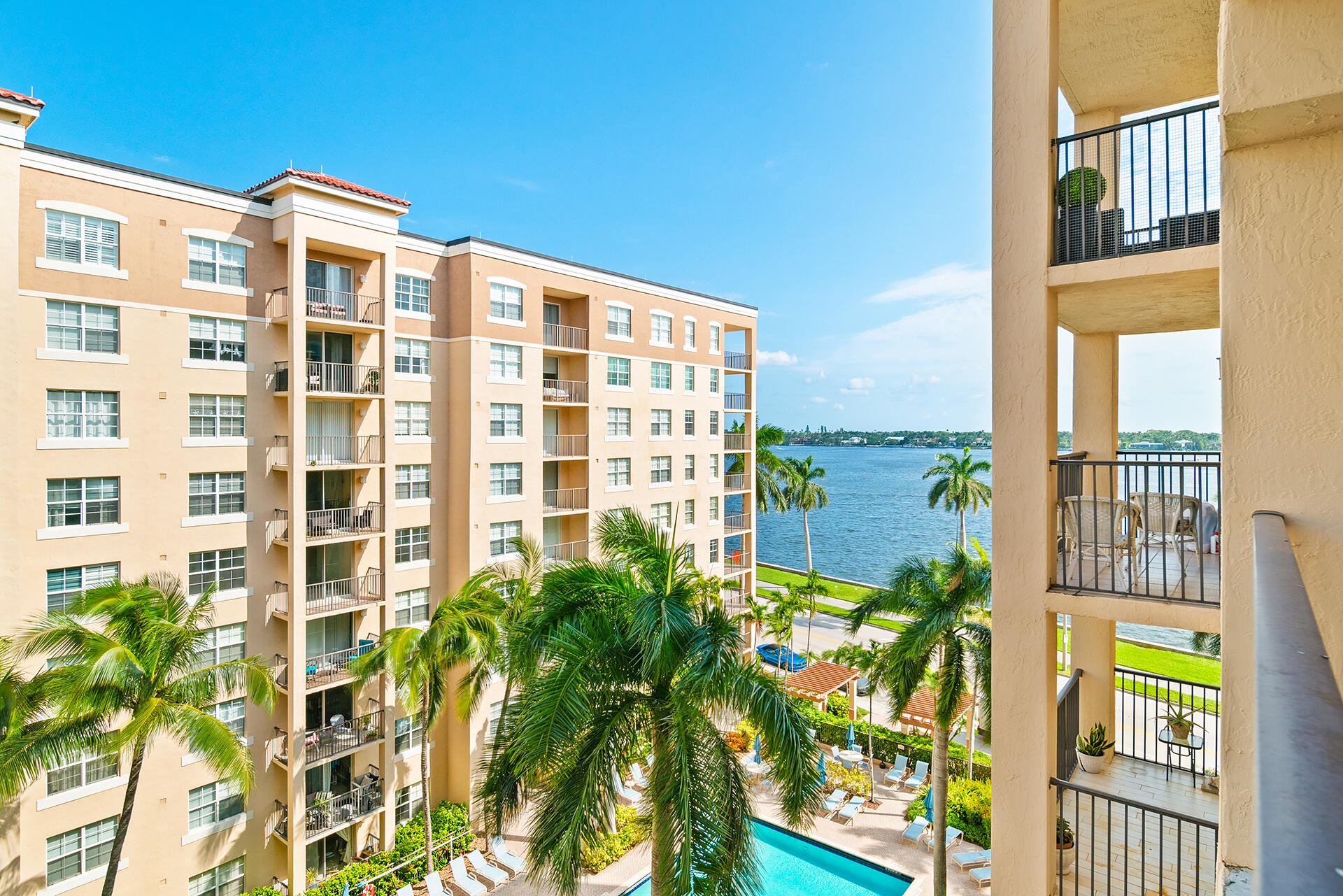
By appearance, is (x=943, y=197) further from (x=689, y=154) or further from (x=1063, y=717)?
(x=1063, y=717)

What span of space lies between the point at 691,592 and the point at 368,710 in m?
15.0

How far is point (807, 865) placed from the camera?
59.9 ft

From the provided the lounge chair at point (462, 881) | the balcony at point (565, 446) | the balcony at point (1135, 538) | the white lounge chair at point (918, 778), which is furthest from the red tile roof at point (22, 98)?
the white lounge chair at point (918, 778)

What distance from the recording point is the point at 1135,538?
7488 mm

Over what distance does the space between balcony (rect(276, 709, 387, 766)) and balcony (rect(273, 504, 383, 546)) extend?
5.30m

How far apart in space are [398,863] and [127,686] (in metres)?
9.24

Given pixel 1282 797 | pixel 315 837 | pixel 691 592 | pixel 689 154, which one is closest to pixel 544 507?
pixel 315 837

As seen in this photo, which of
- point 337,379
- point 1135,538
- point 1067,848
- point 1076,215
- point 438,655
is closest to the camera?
point 1076,215

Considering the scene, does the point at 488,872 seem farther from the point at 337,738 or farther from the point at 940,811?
the point at 940,811

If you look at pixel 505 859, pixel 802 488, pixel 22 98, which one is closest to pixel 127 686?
pixel 505 859

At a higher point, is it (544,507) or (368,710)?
(544,507)

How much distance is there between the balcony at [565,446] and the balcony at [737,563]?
1044 centimetres

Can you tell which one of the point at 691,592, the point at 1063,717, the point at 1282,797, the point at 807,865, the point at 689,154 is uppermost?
the point at 689,154

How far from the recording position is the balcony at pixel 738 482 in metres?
36.2
